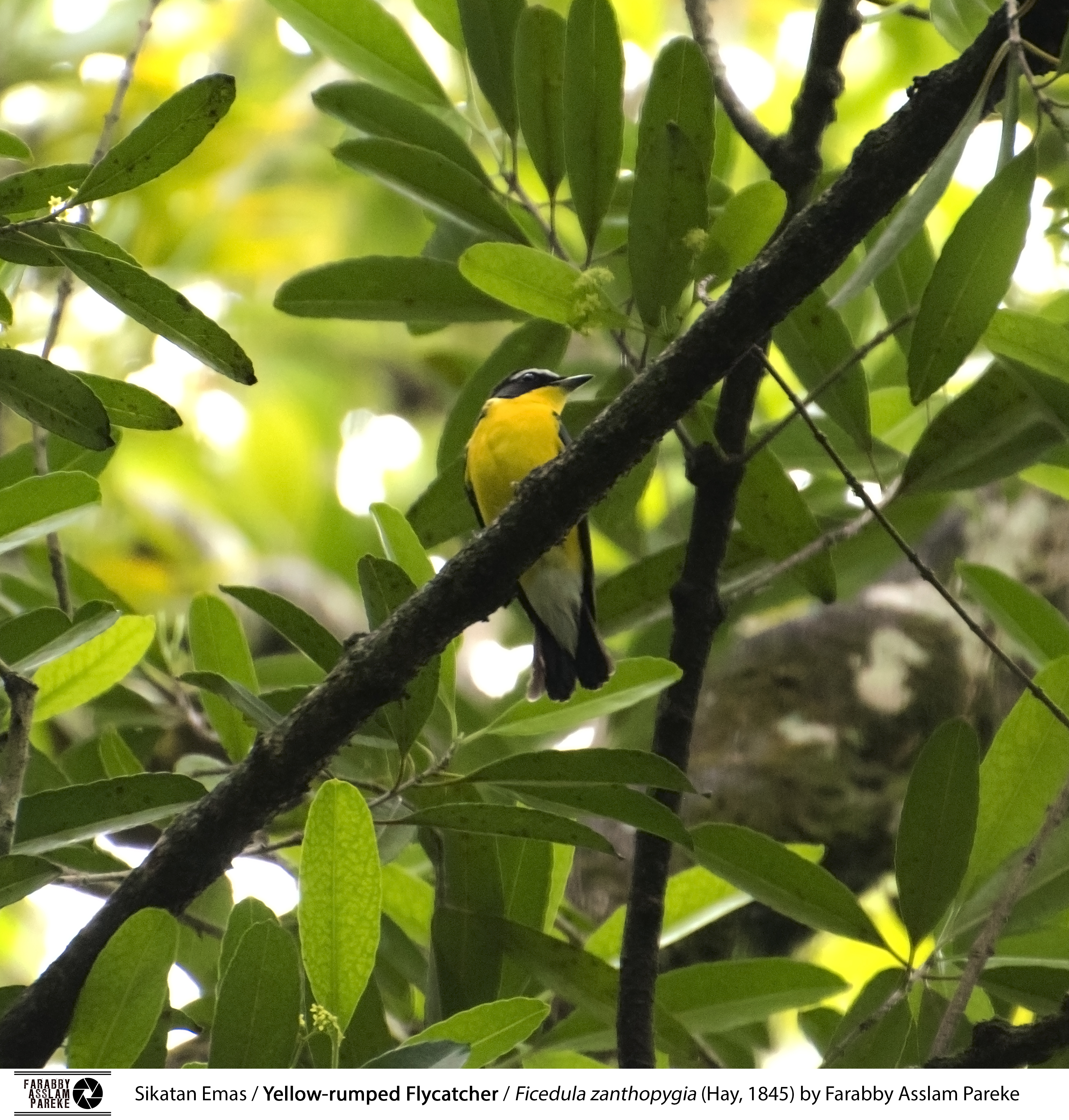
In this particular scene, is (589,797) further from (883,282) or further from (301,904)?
(883,282)

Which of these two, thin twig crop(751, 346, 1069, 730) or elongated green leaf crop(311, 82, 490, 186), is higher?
elongated green leaf crop(311, 82, 490, 186)

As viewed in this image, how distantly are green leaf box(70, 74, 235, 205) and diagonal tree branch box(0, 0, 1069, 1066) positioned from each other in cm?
54

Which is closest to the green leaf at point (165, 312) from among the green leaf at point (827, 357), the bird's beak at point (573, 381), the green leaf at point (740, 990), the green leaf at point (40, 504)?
the green leaf at point (40, 504)

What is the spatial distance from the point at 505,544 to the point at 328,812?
367 millimetres

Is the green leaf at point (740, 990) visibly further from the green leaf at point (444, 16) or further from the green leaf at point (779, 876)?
the green leaf at point (444, 16)

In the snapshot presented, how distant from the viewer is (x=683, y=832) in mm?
1491

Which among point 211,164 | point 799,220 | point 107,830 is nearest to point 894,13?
point 799,220

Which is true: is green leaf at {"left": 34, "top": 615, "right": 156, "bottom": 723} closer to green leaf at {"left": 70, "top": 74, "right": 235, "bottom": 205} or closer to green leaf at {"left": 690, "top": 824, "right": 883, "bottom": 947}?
green leaf at {"left": 70, "top": 74, "right": 235, "bottom": 205}

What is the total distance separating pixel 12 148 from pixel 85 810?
0.78 meters

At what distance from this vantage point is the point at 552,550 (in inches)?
103

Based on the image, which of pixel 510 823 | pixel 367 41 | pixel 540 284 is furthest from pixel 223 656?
pixel 367 41

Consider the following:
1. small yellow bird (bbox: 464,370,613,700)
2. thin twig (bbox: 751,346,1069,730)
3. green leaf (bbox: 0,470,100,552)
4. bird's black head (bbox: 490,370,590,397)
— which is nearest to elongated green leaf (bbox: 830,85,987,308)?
thin twig (bbox: 751,346,1069,730)

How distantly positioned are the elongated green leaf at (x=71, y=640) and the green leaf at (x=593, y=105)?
0.84 metres

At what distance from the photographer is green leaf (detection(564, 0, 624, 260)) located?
1.65 metres
